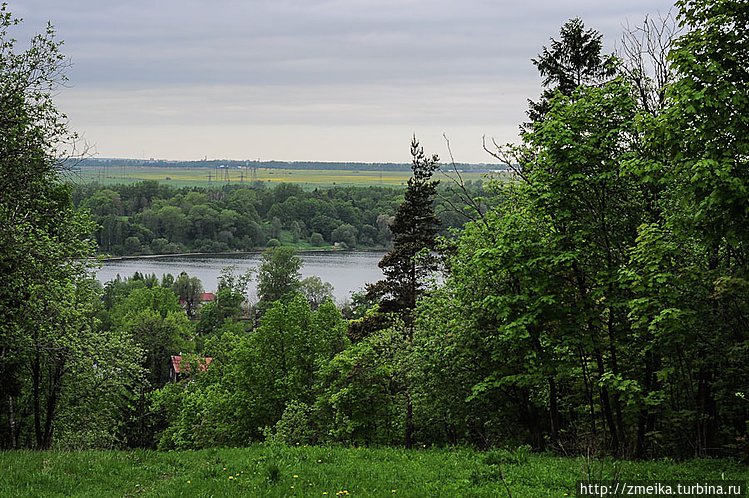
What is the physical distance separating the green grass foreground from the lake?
8925 centimetres

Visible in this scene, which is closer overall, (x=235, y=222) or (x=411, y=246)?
(x=411, y=246)

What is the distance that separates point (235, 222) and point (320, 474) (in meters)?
166

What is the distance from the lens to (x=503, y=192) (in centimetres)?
1789

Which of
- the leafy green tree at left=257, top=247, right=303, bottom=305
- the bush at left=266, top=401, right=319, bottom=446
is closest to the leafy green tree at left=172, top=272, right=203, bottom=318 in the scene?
the leafy green tree at left=257, top=247, right=303, bottom=305

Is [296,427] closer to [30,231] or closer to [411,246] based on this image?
[411,246]

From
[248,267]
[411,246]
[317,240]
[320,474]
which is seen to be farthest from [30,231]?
[317,240]

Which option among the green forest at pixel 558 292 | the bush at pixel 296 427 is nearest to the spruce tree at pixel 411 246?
the green forest at pixel 558 292

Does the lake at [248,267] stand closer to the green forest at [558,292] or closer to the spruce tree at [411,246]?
the spruce tree at [411,246]

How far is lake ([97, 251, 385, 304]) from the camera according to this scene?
387 feet

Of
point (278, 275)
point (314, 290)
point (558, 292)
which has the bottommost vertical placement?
point (314, 290)

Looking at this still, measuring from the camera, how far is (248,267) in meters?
134

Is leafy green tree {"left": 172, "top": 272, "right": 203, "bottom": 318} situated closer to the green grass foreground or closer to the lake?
the lake

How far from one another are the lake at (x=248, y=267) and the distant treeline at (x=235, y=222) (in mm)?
6394

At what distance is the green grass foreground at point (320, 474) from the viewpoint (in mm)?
8781
